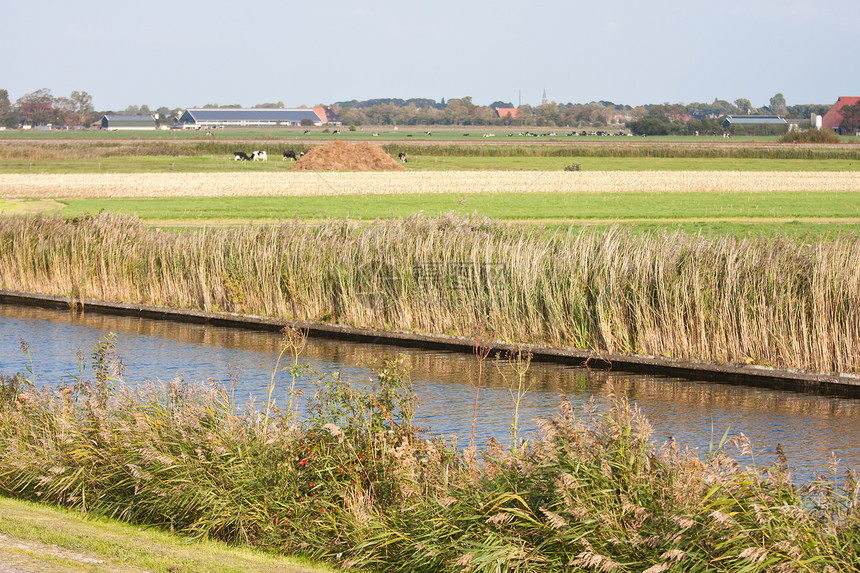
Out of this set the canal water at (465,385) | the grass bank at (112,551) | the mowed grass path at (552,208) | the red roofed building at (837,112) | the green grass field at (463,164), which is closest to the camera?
the grass bank at (112,551)

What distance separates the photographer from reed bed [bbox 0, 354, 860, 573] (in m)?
6.36

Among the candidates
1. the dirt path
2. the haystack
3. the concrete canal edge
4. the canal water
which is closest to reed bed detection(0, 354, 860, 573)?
the dirt path

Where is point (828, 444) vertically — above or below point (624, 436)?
below

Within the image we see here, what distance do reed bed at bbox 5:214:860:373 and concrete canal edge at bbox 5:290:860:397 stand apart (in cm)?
27

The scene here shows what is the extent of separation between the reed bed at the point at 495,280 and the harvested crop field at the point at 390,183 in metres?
30.2

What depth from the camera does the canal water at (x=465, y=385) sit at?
1273 centimetres

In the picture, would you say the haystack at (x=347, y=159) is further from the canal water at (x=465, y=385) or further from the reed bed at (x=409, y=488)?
the reed bed at (x=409, y=488)

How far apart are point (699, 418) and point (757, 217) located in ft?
97.9

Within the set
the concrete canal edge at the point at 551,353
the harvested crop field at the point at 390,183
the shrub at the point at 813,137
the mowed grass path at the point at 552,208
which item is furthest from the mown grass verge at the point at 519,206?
the shrub at the point at 813,137

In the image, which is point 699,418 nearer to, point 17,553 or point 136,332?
point 17,553

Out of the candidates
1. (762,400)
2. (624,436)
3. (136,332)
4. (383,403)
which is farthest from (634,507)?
(136,332)

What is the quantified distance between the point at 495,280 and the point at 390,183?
43.6 m

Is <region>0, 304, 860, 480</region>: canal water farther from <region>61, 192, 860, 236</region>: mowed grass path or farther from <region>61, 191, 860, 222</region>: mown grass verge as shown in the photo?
<region>61, 191, 860, 222</region>: mown grass verge

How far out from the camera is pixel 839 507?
21.7 ft
